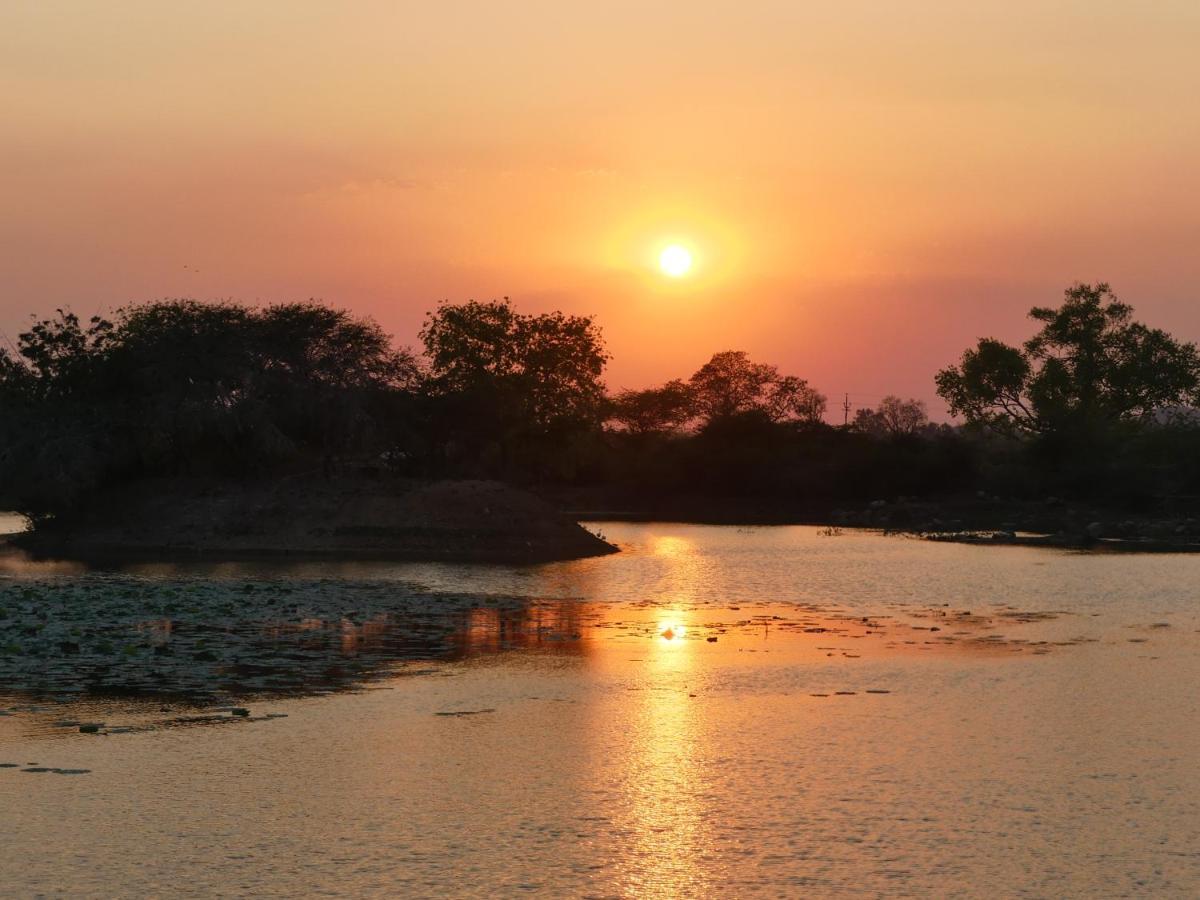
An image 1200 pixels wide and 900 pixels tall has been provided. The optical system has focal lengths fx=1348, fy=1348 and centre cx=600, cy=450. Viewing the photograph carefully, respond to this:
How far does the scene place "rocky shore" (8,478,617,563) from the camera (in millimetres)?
51969

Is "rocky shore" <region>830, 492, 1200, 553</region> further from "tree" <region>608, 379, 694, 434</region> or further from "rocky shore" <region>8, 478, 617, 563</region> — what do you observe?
"tree" <region>608, 379, 694, 434</region>

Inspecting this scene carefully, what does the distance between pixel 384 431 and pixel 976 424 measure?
6342cm

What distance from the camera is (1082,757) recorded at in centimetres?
1339

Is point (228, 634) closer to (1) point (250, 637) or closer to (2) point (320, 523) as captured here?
(1) point (250, 637)

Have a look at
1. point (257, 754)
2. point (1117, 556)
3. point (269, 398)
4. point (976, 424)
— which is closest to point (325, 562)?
point (269, 398)

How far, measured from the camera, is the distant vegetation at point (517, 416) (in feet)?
189

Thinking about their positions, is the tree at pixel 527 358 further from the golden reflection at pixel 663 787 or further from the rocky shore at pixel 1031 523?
the golden reflection at pixel 663 787

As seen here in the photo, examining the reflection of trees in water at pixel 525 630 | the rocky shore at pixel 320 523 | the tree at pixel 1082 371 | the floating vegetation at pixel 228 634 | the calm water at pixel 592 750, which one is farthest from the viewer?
the tree at pixel 1082 371

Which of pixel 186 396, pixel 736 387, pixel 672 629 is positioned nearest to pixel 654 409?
pixel 736 387

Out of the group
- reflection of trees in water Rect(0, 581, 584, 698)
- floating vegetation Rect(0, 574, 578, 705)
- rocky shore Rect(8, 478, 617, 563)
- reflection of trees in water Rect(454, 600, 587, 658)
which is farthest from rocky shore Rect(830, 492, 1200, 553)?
floating vegetation Rect(0, 574, 578, 705)

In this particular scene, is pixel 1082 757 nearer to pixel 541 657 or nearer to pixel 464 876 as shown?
pixel 464 876

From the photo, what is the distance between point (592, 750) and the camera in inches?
541

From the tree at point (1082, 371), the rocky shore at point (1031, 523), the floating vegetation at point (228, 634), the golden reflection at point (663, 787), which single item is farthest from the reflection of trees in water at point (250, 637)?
the tree at point (1082, 371)

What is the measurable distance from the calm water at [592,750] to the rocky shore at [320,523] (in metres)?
22.8
